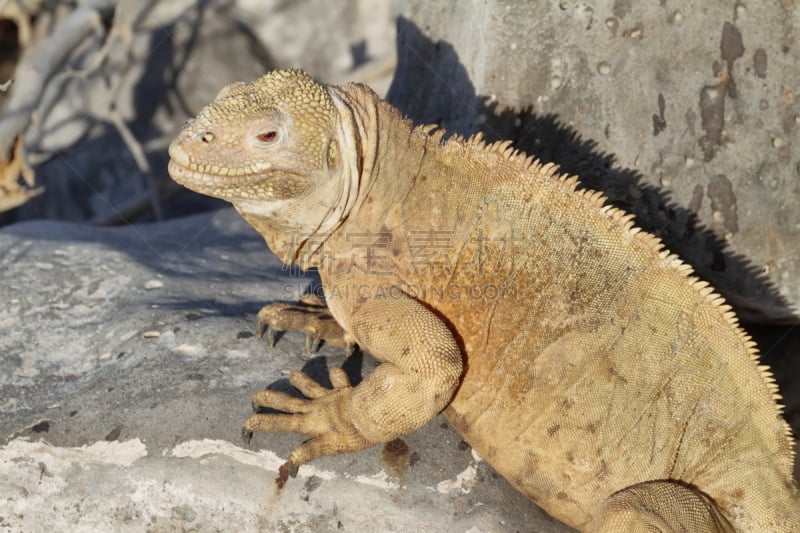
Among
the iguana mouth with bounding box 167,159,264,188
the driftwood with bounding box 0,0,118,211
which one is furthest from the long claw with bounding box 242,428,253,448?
the driftwood with bounding box 0,0,118,211

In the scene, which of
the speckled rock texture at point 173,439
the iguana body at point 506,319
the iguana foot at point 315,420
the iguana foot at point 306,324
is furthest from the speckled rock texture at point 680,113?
the iguana foot at point 315,420

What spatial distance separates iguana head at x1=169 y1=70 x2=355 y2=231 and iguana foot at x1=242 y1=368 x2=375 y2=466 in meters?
0.61

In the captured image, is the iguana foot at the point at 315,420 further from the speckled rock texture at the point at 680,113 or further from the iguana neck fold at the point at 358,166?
the speckled rock texture at the point at 680,113

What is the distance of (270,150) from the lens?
2605 millimetres

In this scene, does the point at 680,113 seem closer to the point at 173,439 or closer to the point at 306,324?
the point at 306,324

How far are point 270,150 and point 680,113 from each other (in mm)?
1869

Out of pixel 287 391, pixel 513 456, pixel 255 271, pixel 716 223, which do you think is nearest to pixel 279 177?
pixel 287 391

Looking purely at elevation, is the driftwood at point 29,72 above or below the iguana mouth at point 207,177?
below

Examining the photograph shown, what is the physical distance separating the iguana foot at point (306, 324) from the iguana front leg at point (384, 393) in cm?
37

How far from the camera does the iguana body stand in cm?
259

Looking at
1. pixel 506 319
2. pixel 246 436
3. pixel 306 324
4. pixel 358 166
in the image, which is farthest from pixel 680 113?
pixel 246 436

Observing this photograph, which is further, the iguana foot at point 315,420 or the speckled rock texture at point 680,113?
the speckled rock texture at point 680,113

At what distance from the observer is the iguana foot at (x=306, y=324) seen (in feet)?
10.3

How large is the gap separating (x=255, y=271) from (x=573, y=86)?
171 cm
